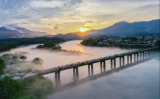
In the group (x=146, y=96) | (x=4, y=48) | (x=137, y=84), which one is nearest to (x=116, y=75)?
(x=137, y=84)

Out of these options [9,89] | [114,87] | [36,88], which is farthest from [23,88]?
[114,87]

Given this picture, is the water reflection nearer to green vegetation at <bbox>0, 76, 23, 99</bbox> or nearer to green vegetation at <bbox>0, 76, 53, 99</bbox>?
green vegetation at <bbox>0, 76, 53, 99</bbox>

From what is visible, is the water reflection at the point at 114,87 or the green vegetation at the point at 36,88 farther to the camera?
the water reflection at the point at 114,87

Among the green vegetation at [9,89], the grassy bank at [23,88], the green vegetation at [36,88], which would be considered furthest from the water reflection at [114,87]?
the green vegetation at [9,89]

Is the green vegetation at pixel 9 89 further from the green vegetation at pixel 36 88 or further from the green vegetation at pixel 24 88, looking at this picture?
the green vegetation at pixel 36 88

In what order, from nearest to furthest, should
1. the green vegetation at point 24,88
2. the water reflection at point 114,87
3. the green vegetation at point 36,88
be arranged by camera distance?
the green vegetation at point 24,88 < the green vegetation at point 36,88 < the water reflection at point 114,87

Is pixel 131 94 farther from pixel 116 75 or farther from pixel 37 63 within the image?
pixel 37 63

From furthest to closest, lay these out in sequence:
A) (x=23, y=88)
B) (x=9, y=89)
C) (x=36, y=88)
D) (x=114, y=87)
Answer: (x=114, y=87) < (x=36, y=88) < (x=23, y=88) < (x=9, y=89)

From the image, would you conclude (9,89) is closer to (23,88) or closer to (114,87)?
(23,88)
